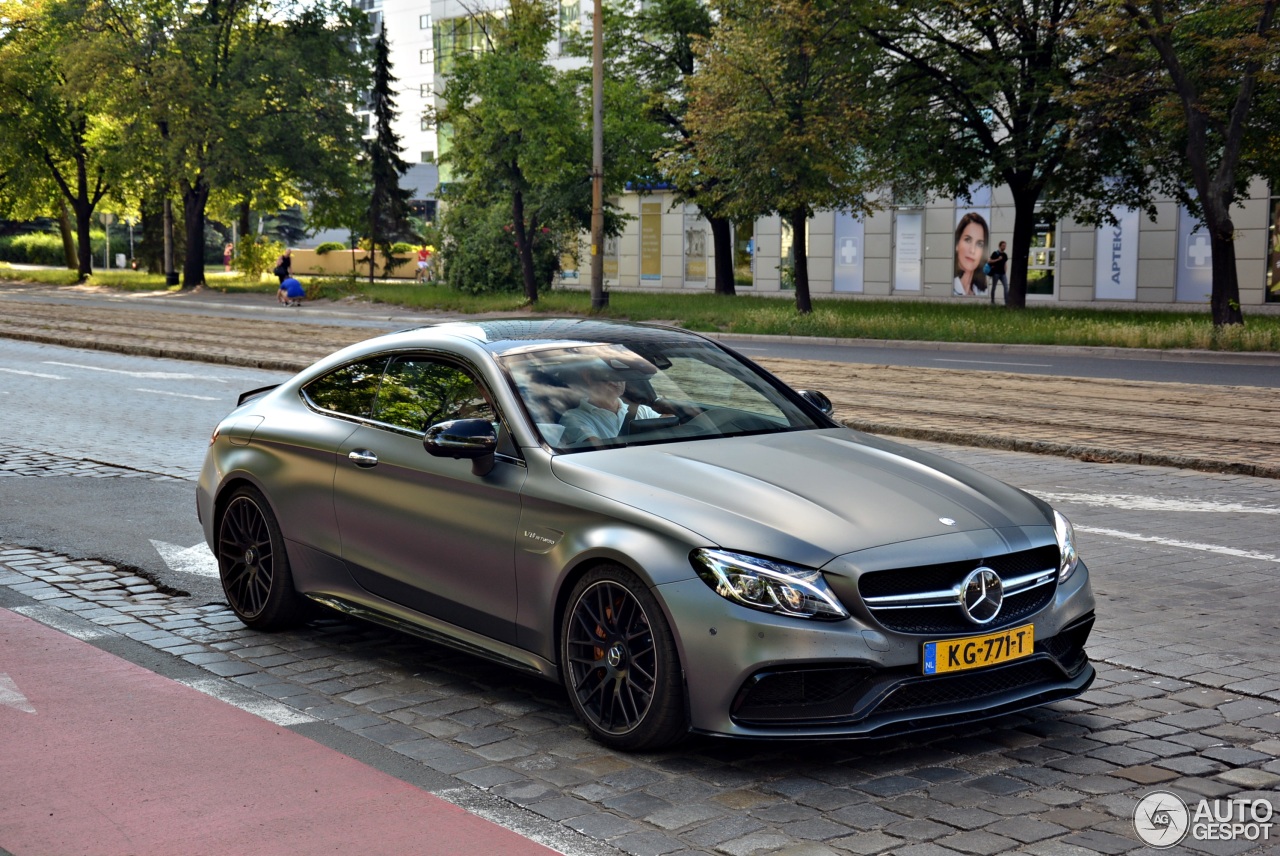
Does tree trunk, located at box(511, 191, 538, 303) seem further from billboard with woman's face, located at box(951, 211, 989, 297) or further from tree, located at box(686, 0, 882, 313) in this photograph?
billboard with woman's face, located at box(951, 211, 989, 297)

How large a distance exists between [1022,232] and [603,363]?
104 ft

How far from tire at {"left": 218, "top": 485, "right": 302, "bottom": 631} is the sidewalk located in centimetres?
749

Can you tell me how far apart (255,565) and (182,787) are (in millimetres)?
2088

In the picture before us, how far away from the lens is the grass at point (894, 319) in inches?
971

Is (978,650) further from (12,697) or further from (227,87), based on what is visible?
(227,87)

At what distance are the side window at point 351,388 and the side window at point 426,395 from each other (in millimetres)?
79

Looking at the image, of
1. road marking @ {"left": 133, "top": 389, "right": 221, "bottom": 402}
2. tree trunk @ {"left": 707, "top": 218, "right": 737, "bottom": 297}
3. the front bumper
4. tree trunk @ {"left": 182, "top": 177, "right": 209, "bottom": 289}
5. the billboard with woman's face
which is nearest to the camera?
the front bumper

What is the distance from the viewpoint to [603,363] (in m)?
5.67

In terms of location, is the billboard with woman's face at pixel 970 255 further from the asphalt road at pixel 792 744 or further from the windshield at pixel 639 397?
the windshield at pixel 639 397

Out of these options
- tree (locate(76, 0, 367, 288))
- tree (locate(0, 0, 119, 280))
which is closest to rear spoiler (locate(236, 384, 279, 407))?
tree (locate(76, 0, 367, 288))

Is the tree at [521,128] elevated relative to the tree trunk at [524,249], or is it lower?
elevated

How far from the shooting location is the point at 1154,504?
9.48 m

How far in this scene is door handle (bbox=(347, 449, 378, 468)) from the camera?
19.0 feet

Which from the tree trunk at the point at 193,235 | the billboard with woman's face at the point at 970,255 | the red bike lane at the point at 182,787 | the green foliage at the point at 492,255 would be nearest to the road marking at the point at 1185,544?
the red bike lane at the point at 182,787
